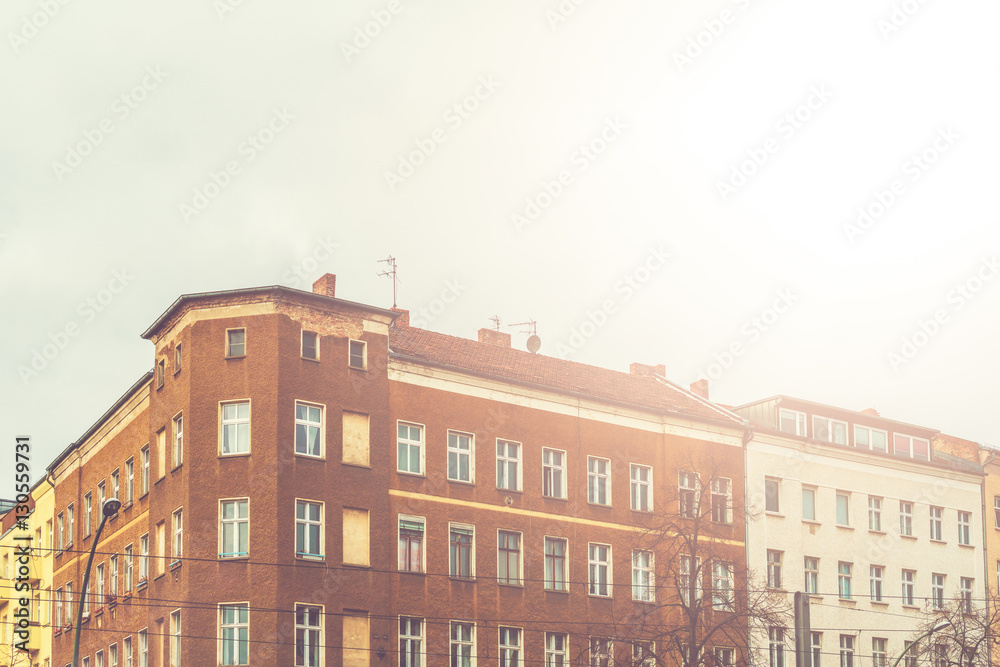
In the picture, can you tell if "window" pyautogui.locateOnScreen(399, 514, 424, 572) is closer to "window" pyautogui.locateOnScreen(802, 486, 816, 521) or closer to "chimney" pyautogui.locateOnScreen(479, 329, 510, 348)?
"chimney" pyautogui.locateOnScreen(479, 329, 510, 348)

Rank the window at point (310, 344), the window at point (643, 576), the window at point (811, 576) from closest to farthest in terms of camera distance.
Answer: the window at point (310, 344), the window at point (643, 576), the window at point (811, 576)

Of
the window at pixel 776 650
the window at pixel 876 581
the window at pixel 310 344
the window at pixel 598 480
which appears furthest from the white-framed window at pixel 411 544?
the window at pixel 876 581

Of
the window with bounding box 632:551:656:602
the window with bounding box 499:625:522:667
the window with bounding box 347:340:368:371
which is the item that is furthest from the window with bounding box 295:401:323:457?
the window with bounding box 632:551:656:602

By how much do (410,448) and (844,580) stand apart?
71.7 feet

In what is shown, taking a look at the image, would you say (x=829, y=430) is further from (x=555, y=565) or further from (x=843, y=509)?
(x=555, y=565)

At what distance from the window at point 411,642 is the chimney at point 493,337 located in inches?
538

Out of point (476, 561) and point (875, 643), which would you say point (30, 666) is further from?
point (875, 643)

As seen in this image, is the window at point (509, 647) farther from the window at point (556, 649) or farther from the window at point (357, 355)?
the window at point (357, 355)

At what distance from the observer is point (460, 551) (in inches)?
1857

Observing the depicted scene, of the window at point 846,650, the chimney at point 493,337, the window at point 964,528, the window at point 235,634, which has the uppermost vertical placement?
the chimney at point 493,337

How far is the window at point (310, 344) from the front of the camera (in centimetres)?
4472

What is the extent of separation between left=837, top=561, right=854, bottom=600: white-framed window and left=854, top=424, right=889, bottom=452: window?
5.50m

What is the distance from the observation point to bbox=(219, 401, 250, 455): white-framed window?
43688 mm

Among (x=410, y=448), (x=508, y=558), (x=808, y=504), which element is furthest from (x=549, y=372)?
(x=808, y=504)
